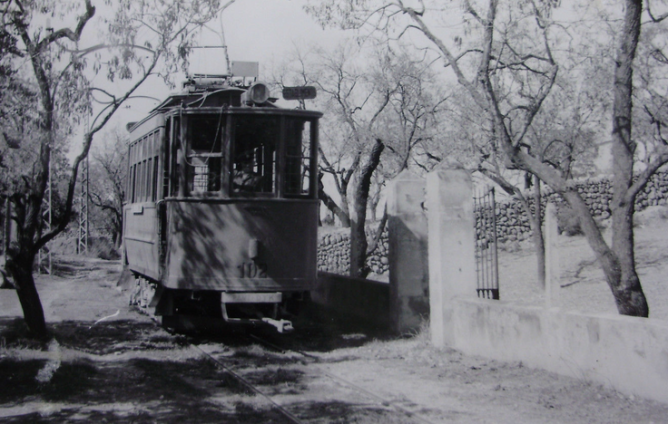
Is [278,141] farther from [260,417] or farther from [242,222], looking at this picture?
[260,417]

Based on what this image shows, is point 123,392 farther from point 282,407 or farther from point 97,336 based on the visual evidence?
point 97,336

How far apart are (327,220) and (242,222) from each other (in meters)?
34.3

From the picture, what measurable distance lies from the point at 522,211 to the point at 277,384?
20.1 metres

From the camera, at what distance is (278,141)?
9.62 m

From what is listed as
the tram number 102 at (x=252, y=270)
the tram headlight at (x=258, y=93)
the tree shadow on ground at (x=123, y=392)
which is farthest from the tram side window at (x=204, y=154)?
the tree shadow on ground at (x=123, y=392)

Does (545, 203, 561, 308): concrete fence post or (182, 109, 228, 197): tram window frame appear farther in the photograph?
(182, 109, 228, 197): tram window frame

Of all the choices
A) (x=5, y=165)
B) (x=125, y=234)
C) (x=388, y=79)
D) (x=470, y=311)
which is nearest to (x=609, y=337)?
(x=470, y=311)

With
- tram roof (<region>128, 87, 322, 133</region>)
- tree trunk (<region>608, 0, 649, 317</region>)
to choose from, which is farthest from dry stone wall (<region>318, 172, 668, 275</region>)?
tree trunk (<region>608, 0, 649, 317</region>)

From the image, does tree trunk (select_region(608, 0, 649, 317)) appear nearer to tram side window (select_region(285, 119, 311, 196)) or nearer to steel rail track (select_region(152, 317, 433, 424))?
steel rail track (select_region(152, 317, 433, 424))

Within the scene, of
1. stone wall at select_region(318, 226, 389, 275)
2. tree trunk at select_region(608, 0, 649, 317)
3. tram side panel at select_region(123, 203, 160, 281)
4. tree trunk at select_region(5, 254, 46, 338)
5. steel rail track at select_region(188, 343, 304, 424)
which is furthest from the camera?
stone wall at select_region(318, 226, 389, 275)

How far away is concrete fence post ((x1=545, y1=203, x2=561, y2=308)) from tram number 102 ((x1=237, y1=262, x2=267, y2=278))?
12.2 ft

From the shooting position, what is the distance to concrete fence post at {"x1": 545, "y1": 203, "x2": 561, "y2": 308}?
745 cm

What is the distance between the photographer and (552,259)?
7.44 metres

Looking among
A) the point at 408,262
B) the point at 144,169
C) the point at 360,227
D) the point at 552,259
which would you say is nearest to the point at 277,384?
the point at 552,259
